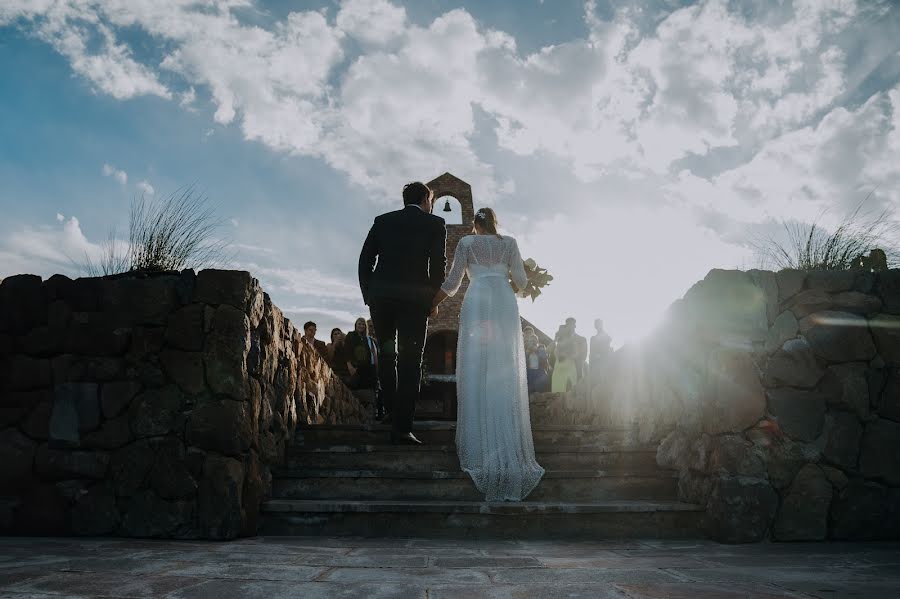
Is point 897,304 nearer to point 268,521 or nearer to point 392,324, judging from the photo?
point 392,324

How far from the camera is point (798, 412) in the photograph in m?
3.79

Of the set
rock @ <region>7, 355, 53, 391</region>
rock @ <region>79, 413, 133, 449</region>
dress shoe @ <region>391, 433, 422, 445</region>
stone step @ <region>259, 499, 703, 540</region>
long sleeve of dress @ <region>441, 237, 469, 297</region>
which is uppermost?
long sleeve of dress @ <region>441, 237, 469, 297</region>

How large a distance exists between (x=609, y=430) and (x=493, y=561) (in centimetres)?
260

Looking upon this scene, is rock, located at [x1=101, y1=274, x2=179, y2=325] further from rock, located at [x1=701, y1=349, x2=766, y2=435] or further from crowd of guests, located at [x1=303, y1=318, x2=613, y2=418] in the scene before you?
crowd of guests, located at [x1=303, y1=318, x2=613, y2=418]

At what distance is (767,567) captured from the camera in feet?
8.62

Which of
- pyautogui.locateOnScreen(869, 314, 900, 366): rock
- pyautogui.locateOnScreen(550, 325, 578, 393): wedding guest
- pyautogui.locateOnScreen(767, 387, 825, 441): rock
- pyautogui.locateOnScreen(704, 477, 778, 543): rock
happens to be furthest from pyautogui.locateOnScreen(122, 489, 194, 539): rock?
pyautogui.locateOnScreen(550, 325, 578, 393): wedding guest

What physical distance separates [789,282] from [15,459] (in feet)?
15.6

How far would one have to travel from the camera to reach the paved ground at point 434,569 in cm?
200

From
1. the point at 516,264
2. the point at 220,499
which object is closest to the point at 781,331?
the point at 516,264

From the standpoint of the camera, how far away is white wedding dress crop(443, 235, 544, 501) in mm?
3852

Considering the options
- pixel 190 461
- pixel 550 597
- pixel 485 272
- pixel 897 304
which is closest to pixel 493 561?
pixel 550 597

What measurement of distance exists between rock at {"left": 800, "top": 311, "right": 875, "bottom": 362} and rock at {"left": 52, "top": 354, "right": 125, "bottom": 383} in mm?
4182

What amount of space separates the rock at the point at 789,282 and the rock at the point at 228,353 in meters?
3.34

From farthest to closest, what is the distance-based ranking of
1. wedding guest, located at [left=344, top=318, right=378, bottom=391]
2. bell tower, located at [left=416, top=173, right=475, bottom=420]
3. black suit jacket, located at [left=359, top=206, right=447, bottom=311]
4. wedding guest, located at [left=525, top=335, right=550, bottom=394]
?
bell tower, located at [left=416, top=173, right=475, bottom=420], wedding guest, located at [left=525, top=335, right=550, bottom=394], wedding guest, located at [left=344, top=318, right=378, bottom=391], black suit jacket, located at [left=359, top=206, right=447, bottom=311]
